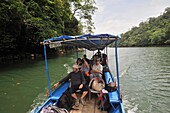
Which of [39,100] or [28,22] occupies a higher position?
[28,22]

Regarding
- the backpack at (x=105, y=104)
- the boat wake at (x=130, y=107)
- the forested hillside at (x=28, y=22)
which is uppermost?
the forested hillside at (x=28, y=22)

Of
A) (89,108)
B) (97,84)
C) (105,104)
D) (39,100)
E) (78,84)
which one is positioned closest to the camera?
(105,104)

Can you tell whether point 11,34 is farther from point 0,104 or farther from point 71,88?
point 71,88

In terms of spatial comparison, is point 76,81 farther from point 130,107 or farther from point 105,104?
point 130,107

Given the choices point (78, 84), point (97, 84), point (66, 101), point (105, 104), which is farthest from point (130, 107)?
point (66, 101)

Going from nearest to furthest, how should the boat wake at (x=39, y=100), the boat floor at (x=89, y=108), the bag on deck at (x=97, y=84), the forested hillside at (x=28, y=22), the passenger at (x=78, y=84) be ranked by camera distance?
1. the boat floor at (x=89, y=108)
2. the passenger at (x=78, y=84)
3. the bag on deck at (x=97, y=84)
4. the boat wake at (x=39, y=100)
5. the forested hillside at (x=28, y=22)

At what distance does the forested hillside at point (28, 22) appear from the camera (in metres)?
14.0

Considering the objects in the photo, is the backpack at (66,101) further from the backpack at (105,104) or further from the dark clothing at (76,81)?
the backpack at (105,104)

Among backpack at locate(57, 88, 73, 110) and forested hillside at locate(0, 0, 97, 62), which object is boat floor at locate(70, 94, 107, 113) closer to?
backpack at locate(57, 88, 73, 110)

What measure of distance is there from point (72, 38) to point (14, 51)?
20.0 m

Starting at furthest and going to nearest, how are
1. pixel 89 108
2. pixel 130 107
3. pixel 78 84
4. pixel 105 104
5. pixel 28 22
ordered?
1. pixel 28 22
2. pixel 130 107
3. pixel 78 84
4. pixel 89 108
5. pixel 105 104

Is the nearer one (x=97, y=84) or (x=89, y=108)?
(x=89, y=108)

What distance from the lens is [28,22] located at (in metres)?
16.4

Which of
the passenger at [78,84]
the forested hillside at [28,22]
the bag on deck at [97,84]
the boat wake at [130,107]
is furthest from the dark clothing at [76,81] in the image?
the forested hillside at [28,22]
